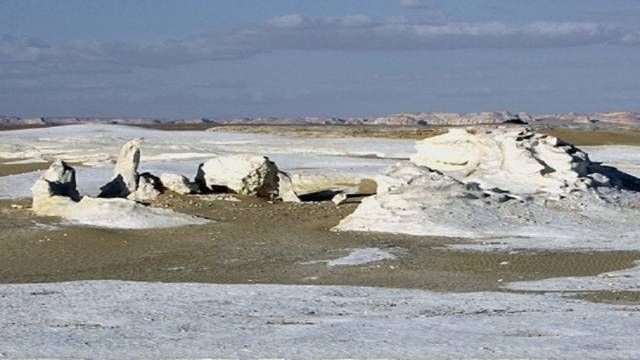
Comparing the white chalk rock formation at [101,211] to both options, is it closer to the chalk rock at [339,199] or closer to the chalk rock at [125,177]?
the chalk rock at [125,177]

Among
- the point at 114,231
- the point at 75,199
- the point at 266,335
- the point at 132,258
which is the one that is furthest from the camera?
the point at 75,199

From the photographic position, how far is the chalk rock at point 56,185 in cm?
2612

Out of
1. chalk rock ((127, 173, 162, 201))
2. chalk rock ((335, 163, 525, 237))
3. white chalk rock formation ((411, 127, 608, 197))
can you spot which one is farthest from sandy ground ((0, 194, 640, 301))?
white chalk rock formation ((411, 127, 608, 197))

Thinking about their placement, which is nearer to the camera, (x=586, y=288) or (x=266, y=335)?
(x=266, y=335)

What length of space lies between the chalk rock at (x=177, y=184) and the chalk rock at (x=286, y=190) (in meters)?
2.08

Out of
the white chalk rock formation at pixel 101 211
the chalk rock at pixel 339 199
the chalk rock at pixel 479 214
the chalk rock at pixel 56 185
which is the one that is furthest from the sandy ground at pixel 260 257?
the chalk rock at pixel 339 199

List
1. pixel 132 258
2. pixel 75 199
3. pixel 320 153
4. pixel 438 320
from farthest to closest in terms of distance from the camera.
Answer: pixel 320 153, pixel 75 199, pixel 132 258, pixel 438 320

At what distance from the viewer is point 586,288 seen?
55.2 feet

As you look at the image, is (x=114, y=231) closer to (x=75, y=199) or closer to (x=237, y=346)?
(x=75, y=199)

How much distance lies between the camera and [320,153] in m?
44.9

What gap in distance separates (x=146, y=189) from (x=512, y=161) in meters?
8.26

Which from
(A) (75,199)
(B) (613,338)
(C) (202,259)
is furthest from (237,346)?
(A) (75,199)

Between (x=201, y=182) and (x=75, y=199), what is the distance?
3.64m

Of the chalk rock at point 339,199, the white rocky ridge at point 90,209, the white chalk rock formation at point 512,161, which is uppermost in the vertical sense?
the white chalk rock formation at point 512,161
